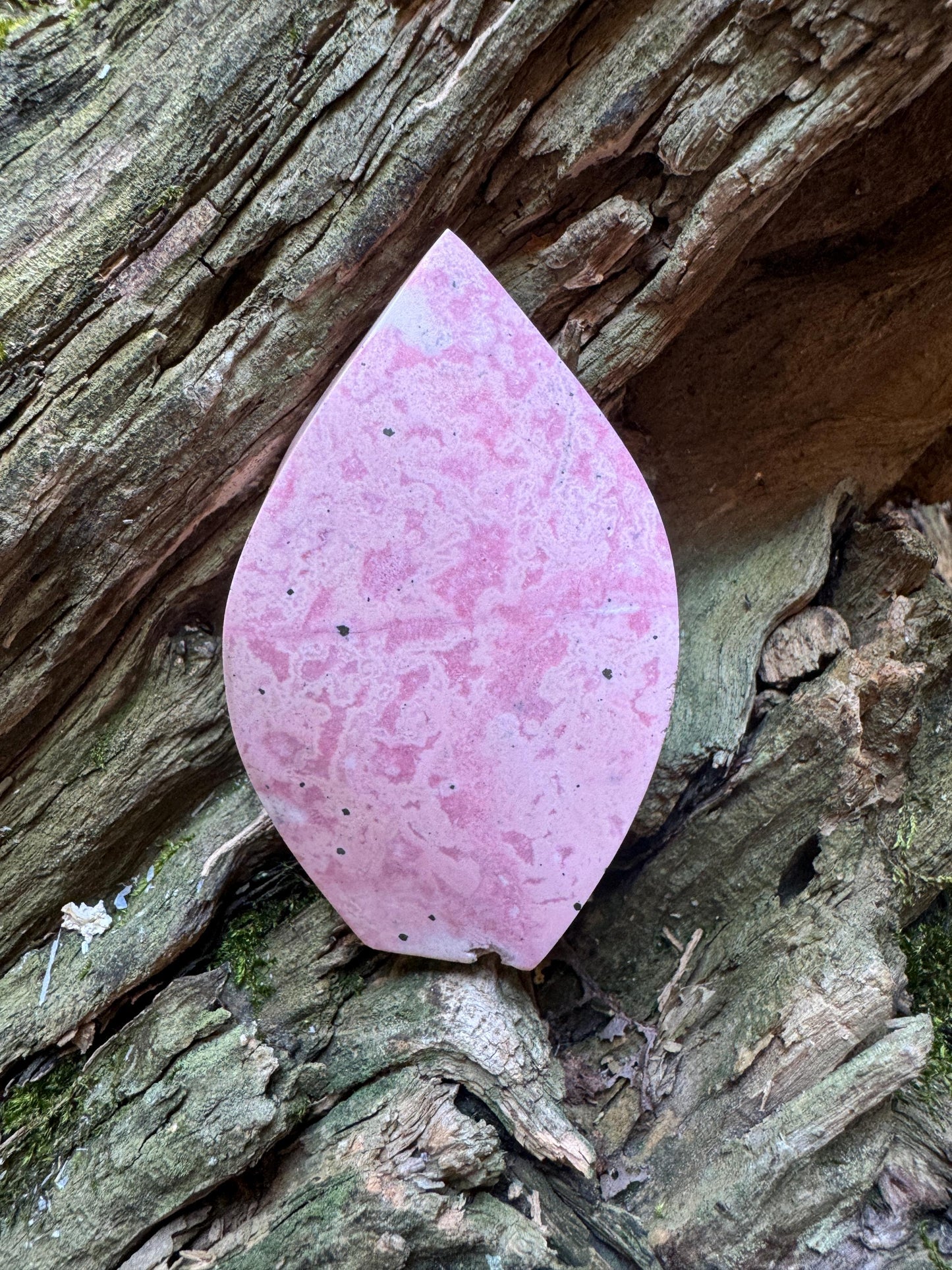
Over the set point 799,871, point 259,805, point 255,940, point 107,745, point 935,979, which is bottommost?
point 935,979

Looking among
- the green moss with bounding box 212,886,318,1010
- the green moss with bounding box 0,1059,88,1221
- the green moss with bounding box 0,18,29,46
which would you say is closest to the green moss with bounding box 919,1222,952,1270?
the green moss with bounding box 212,886,318,1010

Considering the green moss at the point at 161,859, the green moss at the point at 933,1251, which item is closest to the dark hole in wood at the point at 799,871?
the green moss at the point at 933,1251

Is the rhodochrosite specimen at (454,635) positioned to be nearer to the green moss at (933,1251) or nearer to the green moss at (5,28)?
the green moss at (5,28)

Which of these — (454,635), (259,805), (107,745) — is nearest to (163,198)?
(454,635)

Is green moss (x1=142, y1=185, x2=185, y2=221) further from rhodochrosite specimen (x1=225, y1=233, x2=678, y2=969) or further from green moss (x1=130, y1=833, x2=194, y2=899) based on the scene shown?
green moss (x1=130, y1=833, x2=194, y2=899)

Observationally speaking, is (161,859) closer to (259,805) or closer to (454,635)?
(259,805)

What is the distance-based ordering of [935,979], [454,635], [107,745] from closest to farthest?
[454,635] < [107,745] < [935,979]
